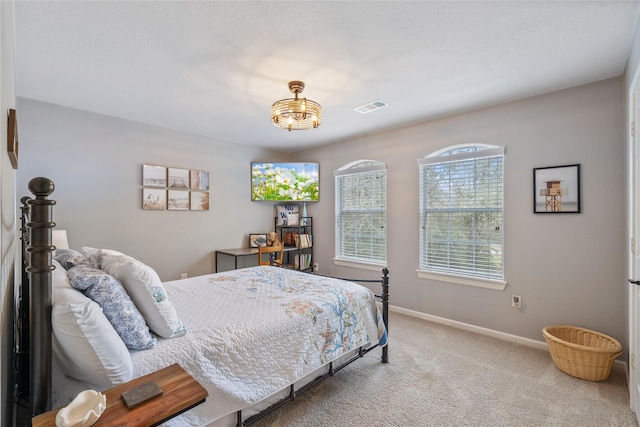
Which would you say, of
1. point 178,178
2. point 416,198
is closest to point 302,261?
point 416,198

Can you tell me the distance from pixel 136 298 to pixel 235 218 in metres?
3.19

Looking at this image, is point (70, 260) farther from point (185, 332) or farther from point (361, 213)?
point (361, 213)

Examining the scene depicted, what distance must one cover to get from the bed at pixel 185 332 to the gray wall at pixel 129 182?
143cm

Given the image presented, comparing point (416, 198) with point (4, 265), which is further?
point (416, 198)

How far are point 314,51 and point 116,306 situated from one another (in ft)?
6.48

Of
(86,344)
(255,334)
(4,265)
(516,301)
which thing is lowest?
(516,301)

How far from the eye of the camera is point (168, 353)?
1.41 metres

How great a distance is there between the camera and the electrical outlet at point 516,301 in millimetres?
3001

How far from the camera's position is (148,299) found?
1.53m

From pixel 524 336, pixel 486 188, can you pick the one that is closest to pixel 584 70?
pixel 486 188

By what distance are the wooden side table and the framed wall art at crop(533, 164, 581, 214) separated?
3.22 m

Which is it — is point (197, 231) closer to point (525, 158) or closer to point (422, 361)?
point (422, 361)

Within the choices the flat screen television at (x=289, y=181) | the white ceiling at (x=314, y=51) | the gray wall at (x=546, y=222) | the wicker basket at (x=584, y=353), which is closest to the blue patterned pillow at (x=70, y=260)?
the white ceiling at (x=314, y=51)

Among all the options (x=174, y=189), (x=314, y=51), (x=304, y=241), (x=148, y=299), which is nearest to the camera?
(x=148, y=299)
